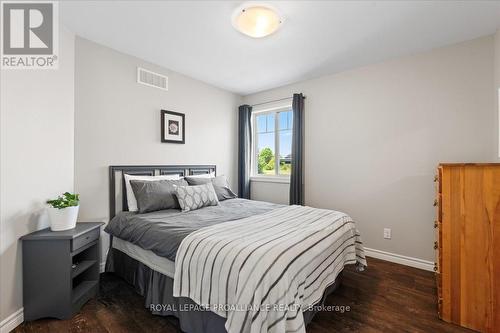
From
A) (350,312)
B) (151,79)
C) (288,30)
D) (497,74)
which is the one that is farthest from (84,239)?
(497,74)

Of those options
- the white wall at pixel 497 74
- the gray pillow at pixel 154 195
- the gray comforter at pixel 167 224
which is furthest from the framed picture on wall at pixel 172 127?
the white wall at pixel 497 74

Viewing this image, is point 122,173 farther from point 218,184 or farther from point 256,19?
point 256,19

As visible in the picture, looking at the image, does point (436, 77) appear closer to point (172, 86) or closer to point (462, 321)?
point (462, 321)

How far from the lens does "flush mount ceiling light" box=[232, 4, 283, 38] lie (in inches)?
73.3

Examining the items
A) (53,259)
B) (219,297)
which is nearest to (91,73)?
(53,259)

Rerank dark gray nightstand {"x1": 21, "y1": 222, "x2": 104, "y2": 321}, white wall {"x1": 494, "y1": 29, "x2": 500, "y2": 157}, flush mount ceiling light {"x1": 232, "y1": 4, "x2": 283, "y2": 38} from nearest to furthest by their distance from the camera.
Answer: dark gray nightstand {"x1": 21, "y1": 222, "x2": 104, "y2": 321} → flush mount ceiling light {"x1": 232, "y1": 4, "x2": 283, "y2": 38} → white wall {"x1": 494, "y1": 29, "x2": 500, "y2": 157}

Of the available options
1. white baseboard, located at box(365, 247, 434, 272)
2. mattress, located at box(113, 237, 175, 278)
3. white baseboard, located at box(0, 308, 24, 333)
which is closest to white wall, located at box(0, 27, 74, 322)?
white baseboard, located at box(0, 308, 24, 333)

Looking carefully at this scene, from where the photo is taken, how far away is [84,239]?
1.94m

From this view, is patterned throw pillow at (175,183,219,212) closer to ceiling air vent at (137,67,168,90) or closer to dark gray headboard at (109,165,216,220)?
dark gray headboard at (109,165,216,220)

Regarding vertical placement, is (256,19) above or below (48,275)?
above

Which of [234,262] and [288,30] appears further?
[288,30]

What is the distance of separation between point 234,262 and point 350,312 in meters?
1.26

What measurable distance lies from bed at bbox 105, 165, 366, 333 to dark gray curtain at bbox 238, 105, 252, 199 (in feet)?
5.78

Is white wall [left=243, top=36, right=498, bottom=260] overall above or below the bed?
above
